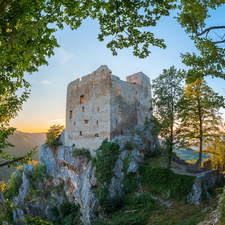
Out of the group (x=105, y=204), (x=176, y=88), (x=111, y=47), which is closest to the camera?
(x=111, y=47)

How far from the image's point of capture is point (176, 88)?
15.7m

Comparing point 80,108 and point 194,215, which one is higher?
point 80,108

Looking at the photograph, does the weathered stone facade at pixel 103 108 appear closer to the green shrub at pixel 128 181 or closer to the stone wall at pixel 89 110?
the stone wall at pixel 89 110

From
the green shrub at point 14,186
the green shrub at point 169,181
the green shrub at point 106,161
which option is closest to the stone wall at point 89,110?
the green shrub at point 106,161

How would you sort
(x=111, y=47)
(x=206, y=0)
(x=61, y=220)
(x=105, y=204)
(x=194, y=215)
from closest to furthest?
(x=111, y=47) → (x=206, y=0) → (x=194, y=215) → (x=105, y=204) → (x=61, y=220)

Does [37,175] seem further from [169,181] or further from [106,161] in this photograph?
[169,181]

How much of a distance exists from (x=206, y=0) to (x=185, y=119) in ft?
37.1

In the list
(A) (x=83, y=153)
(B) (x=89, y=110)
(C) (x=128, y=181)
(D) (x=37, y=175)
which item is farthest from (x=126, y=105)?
(D) (x=37, y=175)

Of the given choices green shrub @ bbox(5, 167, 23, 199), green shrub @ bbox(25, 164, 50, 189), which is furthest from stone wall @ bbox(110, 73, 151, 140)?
green shrub @ bbox(5, 167, 23, 199)

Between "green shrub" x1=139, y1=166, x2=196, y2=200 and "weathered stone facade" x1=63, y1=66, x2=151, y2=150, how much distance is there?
484cm

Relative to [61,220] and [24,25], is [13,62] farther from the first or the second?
[61,220]

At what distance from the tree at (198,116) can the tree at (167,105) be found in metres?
0.71

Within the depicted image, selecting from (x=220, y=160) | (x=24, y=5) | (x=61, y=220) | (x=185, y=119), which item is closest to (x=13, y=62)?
(x=24, y=5)

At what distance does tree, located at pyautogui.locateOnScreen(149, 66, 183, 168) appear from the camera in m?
15.1
